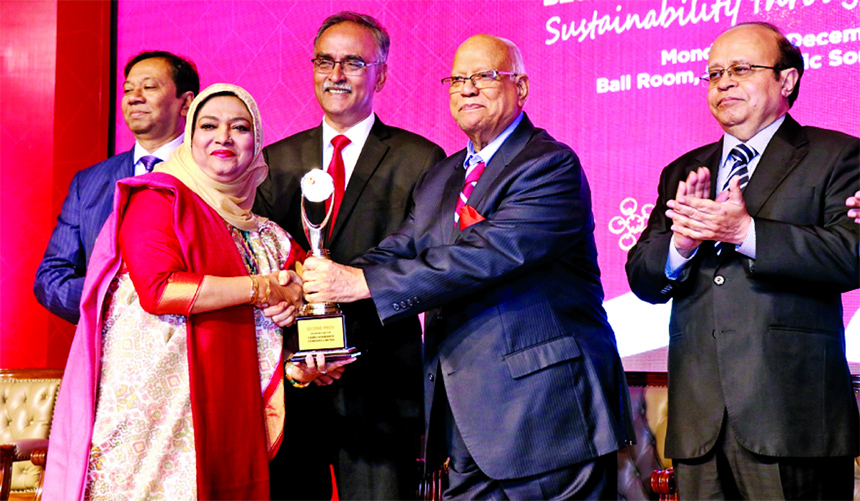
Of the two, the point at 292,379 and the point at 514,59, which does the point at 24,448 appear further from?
the point at 514,59

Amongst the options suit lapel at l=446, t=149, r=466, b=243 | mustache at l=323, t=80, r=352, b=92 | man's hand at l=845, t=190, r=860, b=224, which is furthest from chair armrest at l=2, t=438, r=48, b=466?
man's hand at l=845, t=190, r=860, b=224

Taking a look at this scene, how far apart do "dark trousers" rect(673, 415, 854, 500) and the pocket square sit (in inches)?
33.9

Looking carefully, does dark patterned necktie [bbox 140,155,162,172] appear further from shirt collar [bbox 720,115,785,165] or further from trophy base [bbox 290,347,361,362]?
shirt collar [bbox 720,115,785,165]

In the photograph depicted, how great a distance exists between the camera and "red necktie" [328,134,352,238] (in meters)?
2.99

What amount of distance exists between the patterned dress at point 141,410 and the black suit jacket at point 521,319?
24.2 inches

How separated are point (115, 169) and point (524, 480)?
6.99ft

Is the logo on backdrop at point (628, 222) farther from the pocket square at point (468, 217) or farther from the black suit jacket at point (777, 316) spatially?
the pocket square at point (468, 217)

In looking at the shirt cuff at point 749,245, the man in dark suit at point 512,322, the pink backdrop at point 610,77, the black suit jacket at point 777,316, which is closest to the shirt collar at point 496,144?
the man in dark suit at point 512,322

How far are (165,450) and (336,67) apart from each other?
1.47m

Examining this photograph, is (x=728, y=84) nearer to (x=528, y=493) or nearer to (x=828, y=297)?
(x=828, y=297)

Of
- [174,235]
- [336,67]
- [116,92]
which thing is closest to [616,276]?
[336,67]

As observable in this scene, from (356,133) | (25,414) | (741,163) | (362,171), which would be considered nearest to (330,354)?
(362,171)

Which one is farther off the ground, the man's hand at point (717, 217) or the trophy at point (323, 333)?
the man's hand at point (717, 217)

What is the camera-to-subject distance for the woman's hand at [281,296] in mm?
2525
